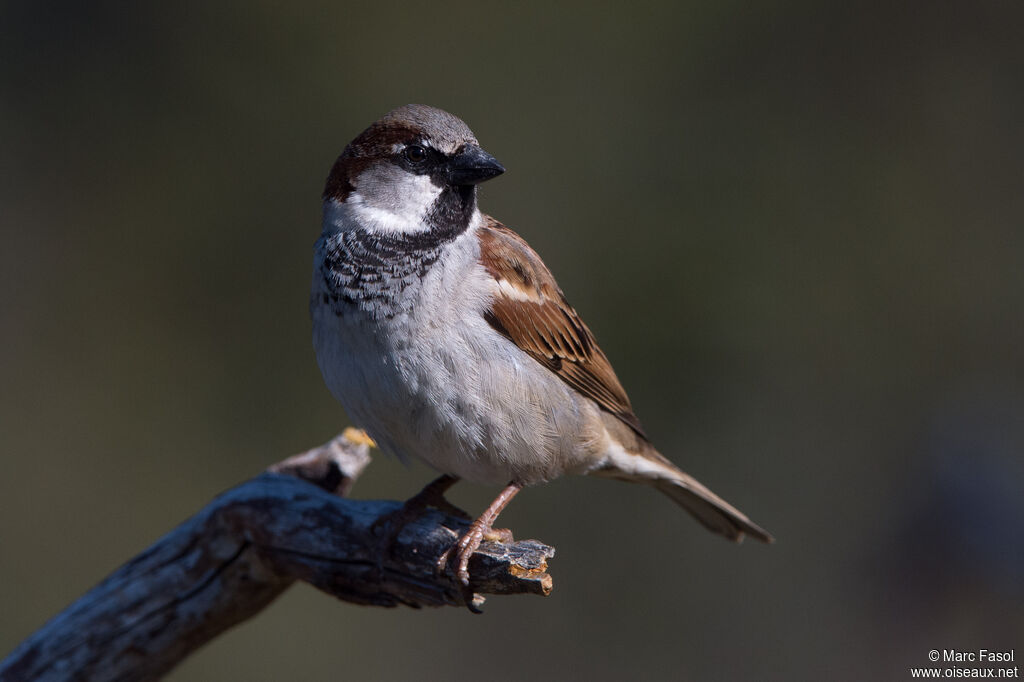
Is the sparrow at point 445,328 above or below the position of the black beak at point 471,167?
below

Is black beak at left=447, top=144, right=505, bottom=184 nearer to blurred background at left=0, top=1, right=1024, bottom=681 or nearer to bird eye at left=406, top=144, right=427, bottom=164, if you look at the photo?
bird eye at left=406, top=144, right=427, bottom=164

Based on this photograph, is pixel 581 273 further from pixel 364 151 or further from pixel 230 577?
pixel 230 577

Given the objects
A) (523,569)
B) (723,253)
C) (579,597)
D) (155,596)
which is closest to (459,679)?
(579,597)

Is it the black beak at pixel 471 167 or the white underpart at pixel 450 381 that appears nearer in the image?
the white underpart at pixel 450 381

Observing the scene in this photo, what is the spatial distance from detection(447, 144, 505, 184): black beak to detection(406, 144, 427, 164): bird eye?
91 millimetres

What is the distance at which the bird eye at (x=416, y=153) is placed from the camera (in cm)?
330

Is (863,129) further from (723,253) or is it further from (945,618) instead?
(945,618)

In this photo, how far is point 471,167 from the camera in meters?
3.26

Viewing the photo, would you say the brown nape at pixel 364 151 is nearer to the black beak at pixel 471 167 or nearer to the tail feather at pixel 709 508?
the black beak at pixel 471 167

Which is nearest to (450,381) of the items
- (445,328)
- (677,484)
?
(445,328)

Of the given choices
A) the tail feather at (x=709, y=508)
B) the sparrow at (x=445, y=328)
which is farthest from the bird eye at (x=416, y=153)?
the tail feather at (x=709, y=508)

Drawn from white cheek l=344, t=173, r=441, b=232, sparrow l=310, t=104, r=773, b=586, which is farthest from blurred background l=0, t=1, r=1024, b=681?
white cheek l=344, t=173, r=441, b=232

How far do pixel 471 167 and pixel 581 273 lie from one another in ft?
9.62

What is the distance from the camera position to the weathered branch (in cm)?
326
